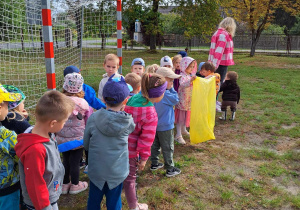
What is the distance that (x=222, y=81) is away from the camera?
6168 millimetres

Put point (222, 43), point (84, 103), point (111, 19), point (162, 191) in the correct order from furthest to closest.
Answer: point (111, 19)
point (222, 43)
point (162, 191)
point (84, 103)

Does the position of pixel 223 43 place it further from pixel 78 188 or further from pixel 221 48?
pixel 78 188

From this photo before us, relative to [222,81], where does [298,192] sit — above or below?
below

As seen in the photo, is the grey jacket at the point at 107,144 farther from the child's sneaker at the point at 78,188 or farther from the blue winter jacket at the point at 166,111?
the blue winter jacket at the point at 166,111

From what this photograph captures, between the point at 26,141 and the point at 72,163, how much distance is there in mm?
1354

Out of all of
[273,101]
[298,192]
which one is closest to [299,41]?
[273,101]

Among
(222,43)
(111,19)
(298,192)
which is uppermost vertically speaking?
(111,19)

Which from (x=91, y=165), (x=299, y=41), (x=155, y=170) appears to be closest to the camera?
(x=91, y=165)

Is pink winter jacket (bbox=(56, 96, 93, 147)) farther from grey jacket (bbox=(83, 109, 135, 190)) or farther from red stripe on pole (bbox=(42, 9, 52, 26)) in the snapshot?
red stripe on pole (bbox=(42, 9, 52, 26))

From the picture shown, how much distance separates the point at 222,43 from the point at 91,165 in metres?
4.40

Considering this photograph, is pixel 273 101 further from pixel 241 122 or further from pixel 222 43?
pixel 222 43

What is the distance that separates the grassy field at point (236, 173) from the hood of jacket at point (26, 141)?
4.75 ft

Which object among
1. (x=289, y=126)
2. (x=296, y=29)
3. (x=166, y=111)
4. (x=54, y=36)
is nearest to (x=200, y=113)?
(x=166, y=111)

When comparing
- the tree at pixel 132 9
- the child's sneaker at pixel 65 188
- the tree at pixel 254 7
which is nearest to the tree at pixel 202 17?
the tree at pixel 254 7
